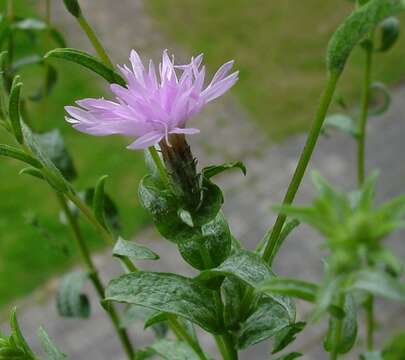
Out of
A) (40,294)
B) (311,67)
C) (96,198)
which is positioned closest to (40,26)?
(96,198)

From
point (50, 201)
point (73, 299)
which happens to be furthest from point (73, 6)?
point (50, 201)

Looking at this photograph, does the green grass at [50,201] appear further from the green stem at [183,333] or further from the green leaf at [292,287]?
the green leaf at [292,287]

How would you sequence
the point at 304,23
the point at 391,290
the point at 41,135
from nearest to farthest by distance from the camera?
the point at 391,290, the point at 41,135, the point at 304,23

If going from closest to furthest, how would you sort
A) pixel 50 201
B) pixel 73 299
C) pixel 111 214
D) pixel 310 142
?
1. pixel 310 142
2. pixel 111 214
3. pixel 73 299
4. pixel 50 201

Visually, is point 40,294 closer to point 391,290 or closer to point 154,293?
point 154,293

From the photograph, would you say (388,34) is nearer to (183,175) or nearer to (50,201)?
(183,175)

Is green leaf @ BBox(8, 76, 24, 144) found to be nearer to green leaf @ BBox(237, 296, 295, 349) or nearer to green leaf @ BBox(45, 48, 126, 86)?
green leaf @ BBox(45, 48, 126, 86)

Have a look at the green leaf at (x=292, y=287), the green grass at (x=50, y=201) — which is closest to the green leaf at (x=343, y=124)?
the green leaf at (x=292, y=287)
